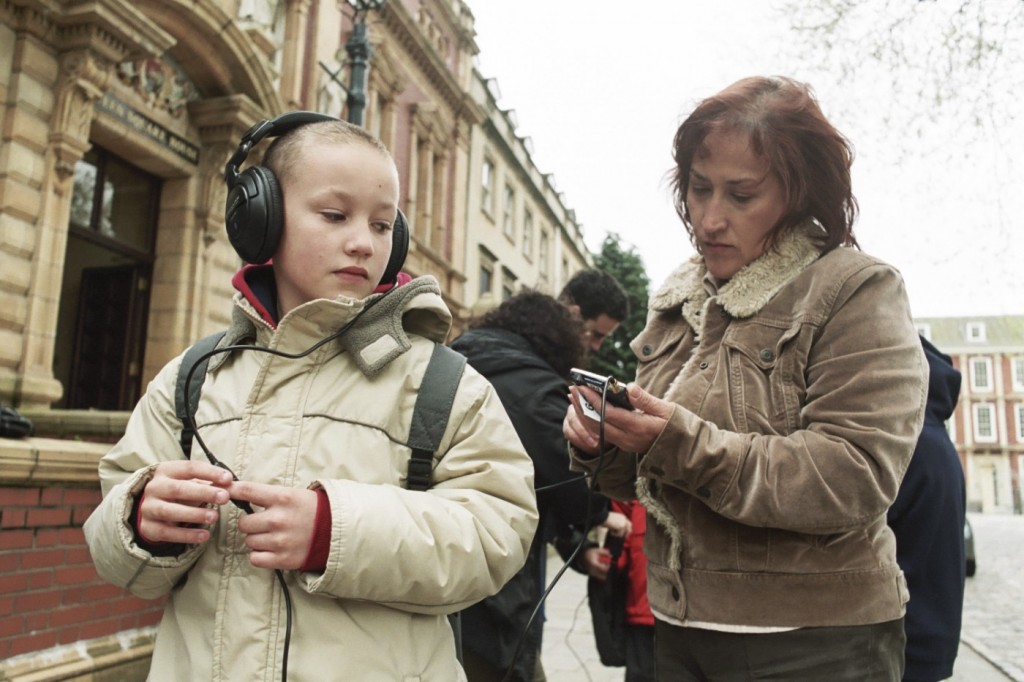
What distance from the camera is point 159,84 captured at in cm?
903

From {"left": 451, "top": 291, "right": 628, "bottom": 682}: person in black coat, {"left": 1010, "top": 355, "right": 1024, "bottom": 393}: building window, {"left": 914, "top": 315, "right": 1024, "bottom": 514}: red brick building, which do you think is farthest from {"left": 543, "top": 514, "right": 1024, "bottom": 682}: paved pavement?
{"left": 1010, "top": 355, "right": 1024, "bottom": 393}: building window

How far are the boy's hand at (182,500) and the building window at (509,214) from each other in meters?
23.2

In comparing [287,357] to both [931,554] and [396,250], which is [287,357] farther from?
[931,554]

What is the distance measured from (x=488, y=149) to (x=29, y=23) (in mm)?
15998

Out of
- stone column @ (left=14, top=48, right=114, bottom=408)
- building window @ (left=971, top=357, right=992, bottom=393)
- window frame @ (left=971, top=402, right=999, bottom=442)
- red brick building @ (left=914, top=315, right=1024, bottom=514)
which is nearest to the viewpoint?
stone column @ (left=14, top=48, right=114, bottom=408)

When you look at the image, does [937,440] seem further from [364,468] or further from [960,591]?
[364,468]

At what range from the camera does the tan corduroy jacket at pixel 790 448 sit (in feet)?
4.51

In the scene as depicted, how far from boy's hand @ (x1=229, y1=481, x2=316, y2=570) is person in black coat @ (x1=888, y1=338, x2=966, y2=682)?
5.26ft

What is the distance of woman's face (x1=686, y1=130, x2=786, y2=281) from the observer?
1.66 m

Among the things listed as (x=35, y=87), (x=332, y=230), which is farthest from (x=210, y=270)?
(x=332, y=230)

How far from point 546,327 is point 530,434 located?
0.46 meters

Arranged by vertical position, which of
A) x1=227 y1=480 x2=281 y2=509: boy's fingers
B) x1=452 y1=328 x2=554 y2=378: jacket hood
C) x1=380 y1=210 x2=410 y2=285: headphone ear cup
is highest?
x1=380 y1=210 x2=410 y2=285: headphone ear cup

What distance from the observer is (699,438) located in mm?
1417

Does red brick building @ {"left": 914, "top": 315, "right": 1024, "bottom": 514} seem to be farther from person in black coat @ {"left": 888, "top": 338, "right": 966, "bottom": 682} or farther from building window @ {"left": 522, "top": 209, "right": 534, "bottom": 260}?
person in black coat @ {"left": 888, "top": 338, "right": 966, "bottom": 682}
